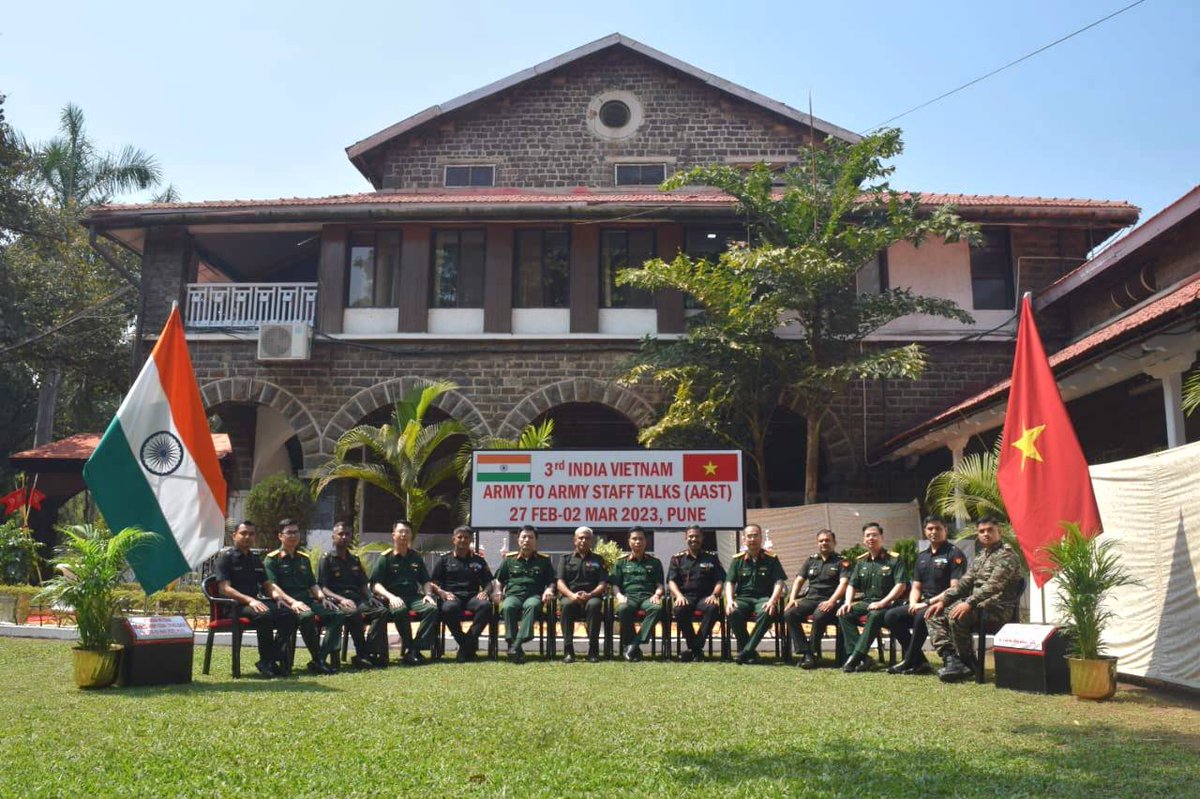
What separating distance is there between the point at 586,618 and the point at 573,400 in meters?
7.29

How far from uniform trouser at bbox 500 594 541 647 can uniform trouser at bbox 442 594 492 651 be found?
18cm

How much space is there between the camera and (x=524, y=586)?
10164mm

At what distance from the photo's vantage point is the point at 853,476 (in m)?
16.7

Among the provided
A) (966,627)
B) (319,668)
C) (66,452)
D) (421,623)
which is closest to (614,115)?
(66,452)

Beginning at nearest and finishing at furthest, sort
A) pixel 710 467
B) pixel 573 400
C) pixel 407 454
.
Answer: pixel 710 467 < pixel 407 454 < pixel 573 400

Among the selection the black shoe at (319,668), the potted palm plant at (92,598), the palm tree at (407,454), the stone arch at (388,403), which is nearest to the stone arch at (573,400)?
the stone arch at (388,403)

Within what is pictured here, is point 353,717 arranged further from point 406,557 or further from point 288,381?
point 288,381

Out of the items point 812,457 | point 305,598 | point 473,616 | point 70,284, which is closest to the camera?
point 305,598

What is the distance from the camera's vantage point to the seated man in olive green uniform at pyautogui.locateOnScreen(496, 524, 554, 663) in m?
9.81

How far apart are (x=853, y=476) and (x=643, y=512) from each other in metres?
6.26

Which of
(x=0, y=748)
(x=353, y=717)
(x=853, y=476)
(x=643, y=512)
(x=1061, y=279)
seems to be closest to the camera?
(x=0, y=748)

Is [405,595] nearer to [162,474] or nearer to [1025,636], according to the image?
[162,474]

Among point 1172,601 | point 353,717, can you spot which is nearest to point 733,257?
point 1172,601

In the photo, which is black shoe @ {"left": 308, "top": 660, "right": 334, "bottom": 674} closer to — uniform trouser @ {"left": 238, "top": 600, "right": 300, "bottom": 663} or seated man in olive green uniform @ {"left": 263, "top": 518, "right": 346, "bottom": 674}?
seated man in olive green uniform @ {"left": 263, "top": 518, "right": 346, "bottom": 674}
